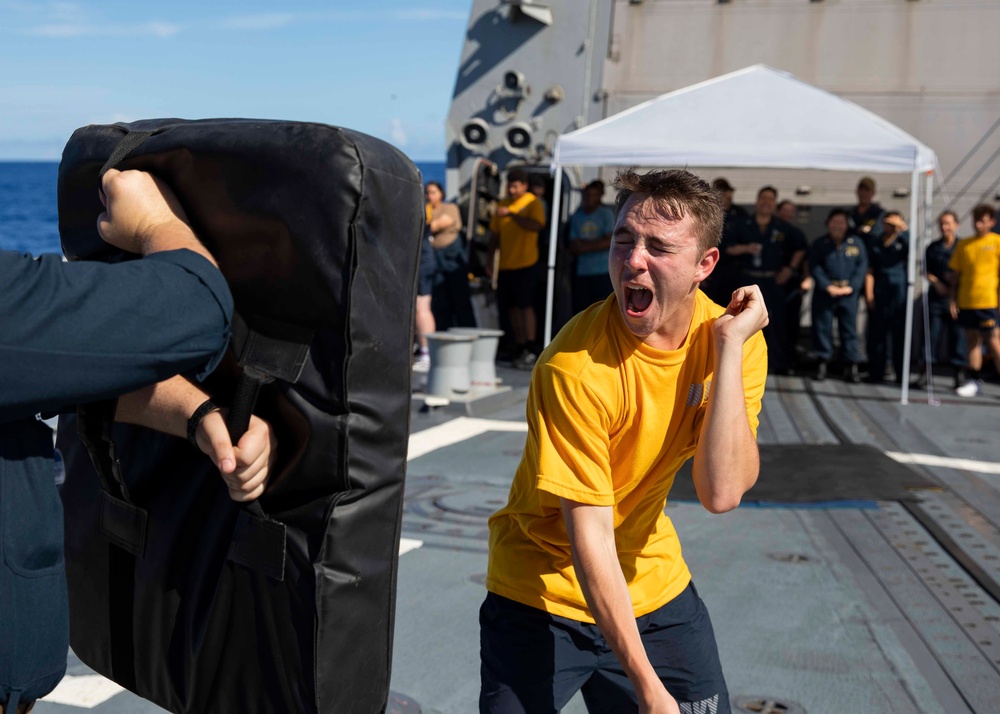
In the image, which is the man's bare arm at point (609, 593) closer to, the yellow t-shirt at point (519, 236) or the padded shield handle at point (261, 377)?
the padded shield handle at point (261, 377)

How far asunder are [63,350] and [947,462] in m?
7.00

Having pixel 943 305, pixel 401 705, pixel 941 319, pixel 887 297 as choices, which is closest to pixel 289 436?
pixel 401 705

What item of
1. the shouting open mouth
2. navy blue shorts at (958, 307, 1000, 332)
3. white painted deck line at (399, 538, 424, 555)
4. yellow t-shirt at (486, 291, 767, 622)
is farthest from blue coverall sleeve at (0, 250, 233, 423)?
navy blue shorts at (958, 307, 1000, 332)

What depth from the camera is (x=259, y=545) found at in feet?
5.24

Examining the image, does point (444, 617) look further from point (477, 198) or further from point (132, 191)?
point (477, 198)

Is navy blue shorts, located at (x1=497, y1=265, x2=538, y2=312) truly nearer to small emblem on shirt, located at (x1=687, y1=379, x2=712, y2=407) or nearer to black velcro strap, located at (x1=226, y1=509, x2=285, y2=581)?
small emblem on shirt, located at (x1=687, y1=379, x2=712, y2=407)

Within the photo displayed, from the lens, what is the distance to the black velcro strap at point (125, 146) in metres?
1.67

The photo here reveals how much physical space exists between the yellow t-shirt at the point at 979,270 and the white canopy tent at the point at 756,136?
3.71 feet

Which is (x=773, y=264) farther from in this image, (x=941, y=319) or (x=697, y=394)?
(x=697, y=394)

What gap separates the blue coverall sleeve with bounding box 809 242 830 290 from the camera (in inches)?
427

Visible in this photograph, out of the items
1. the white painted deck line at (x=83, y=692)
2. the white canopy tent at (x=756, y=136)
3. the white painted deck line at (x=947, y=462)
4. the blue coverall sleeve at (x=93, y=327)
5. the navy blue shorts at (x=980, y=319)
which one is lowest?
the white painted deck line at (x=83, y=692)

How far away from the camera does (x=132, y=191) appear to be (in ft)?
5.29

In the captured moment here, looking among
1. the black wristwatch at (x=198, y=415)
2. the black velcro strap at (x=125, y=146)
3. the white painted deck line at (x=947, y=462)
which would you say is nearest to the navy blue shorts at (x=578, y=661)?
the black wristwatch at (x=198, y=415)

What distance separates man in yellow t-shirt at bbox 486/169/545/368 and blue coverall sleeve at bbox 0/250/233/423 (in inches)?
404
